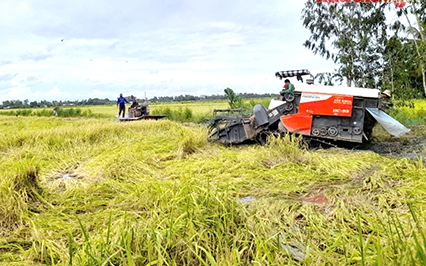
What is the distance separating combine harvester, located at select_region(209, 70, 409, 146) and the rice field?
0.50m

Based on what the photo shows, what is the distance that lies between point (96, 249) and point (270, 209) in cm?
164

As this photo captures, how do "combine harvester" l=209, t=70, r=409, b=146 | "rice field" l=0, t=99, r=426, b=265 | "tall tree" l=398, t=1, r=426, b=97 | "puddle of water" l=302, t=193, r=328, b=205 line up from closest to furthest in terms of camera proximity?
"rice field" l=0, t=99, r=426, b=265
"puddle of water" l=302, t=193, r=328, b=205
"combine harvester" l=209, t=70, r=409, b=146
"tall tree" l=398, t=1, r=426, b=97

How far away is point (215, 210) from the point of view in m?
2.54

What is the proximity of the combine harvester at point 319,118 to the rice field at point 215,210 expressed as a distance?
0.50 m

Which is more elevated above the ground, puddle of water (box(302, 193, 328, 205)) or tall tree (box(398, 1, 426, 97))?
tall tree (box(398, 1, 426, 97))

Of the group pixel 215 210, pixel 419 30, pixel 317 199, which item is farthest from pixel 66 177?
pixel 419 30

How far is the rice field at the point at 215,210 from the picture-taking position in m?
2.05

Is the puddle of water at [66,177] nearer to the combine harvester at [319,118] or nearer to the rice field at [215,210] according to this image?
the rice field at [215,210]

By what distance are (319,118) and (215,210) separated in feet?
15.6

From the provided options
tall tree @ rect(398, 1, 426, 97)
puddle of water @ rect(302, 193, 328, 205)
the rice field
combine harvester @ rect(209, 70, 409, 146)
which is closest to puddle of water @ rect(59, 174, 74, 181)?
the rice field

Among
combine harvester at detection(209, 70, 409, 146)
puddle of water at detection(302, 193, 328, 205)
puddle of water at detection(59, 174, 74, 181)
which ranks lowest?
puddle of water at detection(59, 174, 74, 181)

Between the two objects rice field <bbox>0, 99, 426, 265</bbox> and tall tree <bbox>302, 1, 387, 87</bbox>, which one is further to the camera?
tall tree <bbox>302, 1, 387, 87</bbox>

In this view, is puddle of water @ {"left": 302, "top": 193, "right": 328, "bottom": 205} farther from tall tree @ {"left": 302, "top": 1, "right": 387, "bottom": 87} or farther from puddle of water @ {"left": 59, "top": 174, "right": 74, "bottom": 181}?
tall tree @ {"left": 302, "top": 1, "right": 387, "bottom": 87}

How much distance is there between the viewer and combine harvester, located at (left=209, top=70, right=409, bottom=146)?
6.36 metres
